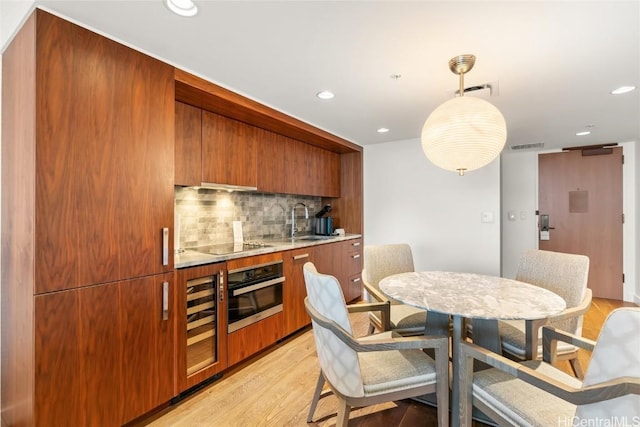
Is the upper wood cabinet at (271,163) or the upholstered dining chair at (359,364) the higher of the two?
the upper wood cabinet at (271,163)

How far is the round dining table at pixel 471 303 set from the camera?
139 centimetres

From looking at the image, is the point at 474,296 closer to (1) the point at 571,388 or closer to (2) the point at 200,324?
(1) the point at 571,388

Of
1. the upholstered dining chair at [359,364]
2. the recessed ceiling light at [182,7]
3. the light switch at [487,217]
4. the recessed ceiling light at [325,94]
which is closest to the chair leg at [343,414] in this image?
the upholstered dining chair at [359,364]

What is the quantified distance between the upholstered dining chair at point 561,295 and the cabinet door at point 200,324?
187cm

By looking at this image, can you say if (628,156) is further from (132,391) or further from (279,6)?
(132,391)

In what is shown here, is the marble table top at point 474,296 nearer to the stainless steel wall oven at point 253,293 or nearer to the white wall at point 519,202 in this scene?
the stainless steel wall oven at point 253,293

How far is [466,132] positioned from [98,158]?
6.16 feet

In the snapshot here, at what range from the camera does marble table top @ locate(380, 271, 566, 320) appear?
138 centimetres

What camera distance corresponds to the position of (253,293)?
2365 mm

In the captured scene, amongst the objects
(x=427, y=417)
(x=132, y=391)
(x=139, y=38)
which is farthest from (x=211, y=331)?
(x=139, y=38)

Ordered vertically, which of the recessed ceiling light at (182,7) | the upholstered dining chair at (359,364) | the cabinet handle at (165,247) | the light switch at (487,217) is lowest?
the upholstered dining chair at (359,364)

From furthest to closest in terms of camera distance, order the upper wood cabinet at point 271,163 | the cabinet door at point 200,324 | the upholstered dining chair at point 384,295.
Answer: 1. the upper wood cabinet at point 271,163
2. the upholstered dining chair at point 384,295
3. the cabinet door at point 200,324

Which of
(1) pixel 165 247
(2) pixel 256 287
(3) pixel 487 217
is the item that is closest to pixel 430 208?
(3) pixel 487 217

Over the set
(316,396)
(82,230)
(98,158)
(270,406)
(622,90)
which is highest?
(622,90)
